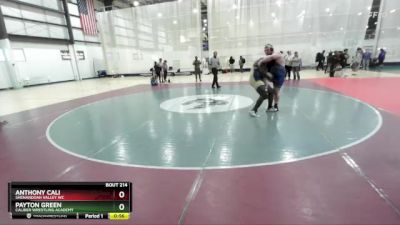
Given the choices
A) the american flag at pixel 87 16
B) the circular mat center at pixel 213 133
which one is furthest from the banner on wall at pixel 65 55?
the circular mat center at pixel 213 133

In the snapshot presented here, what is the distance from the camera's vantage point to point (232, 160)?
336 cm

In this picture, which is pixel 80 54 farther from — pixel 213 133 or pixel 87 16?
pixel 213 133

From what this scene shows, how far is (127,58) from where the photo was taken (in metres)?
24.7

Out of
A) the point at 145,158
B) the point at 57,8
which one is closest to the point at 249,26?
the point at 57,8

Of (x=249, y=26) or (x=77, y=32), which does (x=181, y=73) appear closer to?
(x=249, y=26)

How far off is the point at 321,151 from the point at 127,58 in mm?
24360

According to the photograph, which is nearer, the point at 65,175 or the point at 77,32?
the point at 65,175
